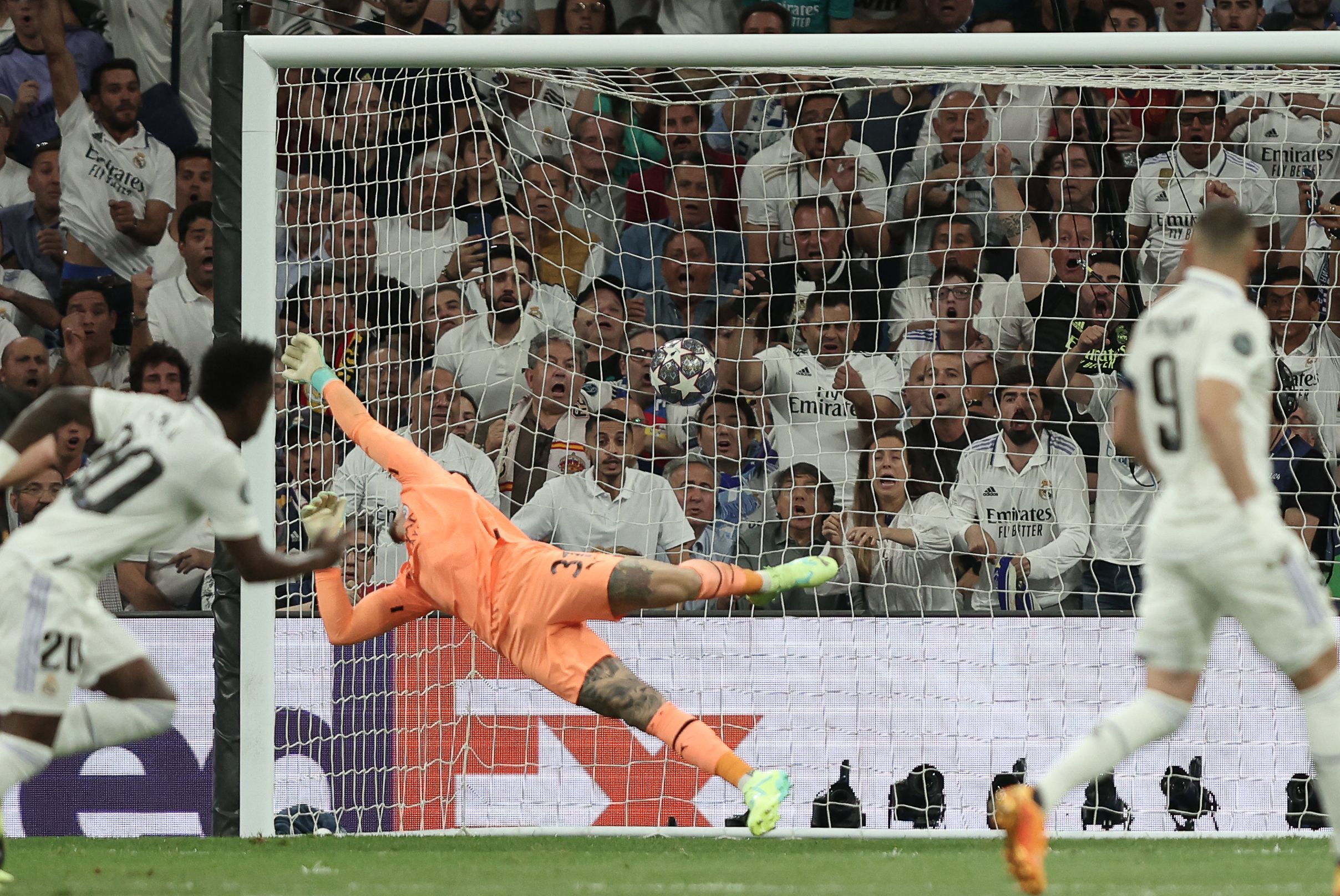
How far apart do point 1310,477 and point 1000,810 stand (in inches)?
186

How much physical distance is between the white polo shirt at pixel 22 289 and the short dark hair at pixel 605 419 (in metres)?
3.88

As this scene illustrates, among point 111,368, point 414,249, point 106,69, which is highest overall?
point 106,69

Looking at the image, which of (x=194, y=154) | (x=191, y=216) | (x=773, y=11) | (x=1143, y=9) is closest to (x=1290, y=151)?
(x=1143, y=9)

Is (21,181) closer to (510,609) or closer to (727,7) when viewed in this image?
(727,7)

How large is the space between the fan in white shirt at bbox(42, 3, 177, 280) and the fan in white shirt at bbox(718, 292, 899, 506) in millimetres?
4107

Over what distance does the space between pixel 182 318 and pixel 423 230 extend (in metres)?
2.34

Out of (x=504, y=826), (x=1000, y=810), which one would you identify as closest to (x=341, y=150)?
(x=504, y=826)

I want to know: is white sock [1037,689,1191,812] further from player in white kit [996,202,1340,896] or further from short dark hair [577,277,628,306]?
short dark hair [577,277,628,306]

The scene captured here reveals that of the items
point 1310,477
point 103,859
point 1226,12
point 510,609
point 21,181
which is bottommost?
point 103,859

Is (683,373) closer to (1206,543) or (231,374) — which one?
(231,374)

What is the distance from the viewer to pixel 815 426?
8.32 metres

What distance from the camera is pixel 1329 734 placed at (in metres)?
4.26

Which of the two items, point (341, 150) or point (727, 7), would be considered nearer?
point (341, 150)

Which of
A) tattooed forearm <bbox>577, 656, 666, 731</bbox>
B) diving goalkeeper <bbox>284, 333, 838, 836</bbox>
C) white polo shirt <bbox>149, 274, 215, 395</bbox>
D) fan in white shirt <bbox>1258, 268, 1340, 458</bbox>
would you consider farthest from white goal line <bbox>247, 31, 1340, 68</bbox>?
A: white polo shirt <bbox>149, 274, 215, 395</bbox>
